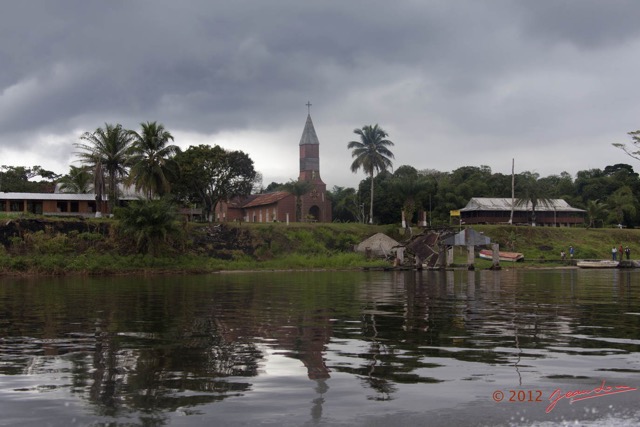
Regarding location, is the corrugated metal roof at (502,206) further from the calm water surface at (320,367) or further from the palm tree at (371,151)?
the calm water surface at (320,367)

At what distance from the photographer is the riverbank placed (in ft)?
197

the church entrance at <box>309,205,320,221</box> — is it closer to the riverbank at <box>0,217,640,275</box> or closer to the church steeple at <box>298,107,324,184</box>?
the church steeple at <box>298,107,324,184</box>

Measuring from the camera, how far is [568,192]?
12175cm

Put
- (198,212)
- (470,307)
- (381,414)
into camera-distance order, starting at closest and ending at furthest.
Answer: (381,414) → (470,307) → (198,212)

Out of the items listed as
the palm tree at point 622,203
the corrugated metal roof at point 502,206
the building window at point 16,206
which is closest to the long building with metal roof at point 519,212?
the corrugated metal roof at point 502,206

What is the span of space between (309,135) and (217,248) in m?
50.5

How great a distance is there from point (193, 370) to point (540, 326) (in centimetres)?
1004

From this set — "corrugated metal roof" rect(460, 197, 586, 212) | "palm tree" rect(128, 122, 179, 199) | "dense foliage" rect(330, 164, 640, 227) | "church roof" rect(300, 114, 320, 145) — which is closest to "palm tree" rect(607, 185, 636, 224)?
"dense foliage" rect(330, 164, 640, 227)

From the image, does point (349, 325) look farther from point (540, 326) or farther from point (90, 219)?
point (90, 219)

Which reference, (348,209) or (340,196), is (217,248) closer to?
(348,209)

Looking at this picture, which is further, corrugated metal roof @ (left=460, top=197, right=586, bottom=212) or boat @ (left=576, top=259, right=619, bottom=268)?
corrugated metal roof @ (left=460, top=197, right=586, bottom=212)

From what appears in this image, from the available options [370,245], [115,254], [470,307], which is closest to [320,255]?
[370,245]

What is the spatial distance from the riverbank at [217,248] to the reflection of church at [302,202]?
19.3 m

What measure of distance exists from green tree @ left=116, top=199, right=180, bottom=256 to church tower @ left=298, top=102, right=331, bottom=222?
1497 inches
